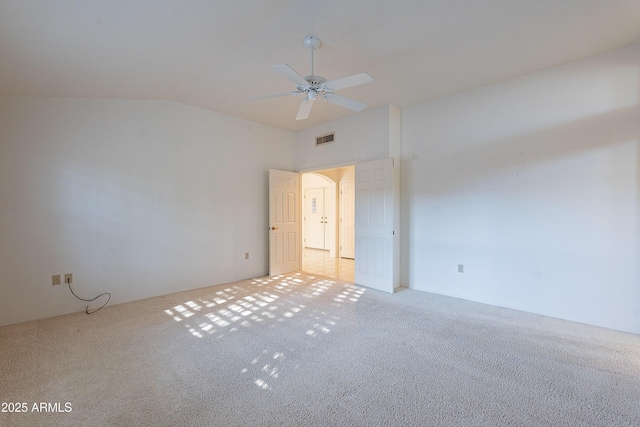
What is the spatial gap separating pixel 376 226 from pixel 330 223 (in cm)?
323

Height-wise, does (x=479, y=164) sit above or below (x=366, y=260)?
above

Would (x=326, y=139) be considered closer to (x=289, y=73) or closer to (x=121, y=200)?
(x=289, y=73)

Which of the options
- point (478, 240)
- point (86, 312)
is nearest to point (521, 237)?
point (478, 240)

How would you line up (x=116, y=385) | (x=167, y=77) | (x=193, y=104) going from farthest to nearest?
(x=193, y=104)
(x=167, y=77)
(x=116, y=385)

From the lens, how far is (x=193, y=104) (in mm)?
4324

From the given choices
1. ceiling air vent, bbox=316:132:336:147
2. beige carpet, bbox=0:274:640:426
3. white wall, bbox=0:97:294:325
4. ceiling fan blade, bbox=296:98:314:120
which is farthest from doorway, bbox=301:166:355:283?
ceiling fan blade, bbox=296:98:314:120

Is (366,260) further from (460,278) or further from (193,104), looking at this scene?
(193,104)

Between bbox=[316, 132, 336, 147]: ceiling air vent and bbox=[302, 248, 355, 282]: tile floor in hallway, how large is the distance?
8.41 ft

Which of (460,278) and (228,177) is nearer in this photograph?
(460,278)

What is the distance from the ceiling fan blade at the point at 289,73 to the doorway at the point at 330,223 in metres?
3.32

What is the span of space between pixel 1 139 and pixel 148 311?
99.0 inches

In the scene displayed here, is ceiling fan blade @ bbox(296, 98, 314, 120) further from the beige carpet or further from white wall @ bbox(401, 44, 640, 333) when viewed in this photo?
the beige carpet

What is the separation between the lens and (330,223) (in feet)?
24.9

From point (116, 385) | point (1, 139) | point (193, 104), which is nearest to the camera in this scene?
point (116, 385)
